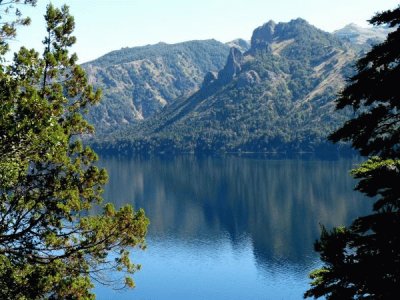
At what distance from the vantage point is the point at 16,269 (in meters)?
20.0

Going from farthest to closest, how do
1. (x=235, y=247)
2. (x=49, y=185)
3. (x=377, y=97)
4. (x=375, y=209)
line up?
1. (x=235, y=247)
2. (x=49, y=185)
3. (x=375, y=209)
4. (x=377, y=97)

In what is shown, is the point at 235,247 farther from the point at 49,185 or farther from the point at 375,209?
the point at 375,209

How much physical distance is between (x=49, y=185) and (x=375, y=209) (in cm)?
1360

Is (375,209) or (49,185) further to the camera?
(49,185)

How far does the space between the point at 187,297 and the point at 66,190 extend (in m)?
78.2

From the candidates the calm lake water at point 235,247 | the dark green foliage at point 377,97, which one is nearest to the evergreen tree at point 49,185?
the dark green foliage at point 377,97

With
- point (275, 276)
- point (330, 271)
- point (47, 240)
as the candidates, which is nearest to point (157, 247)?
point (275, 276)

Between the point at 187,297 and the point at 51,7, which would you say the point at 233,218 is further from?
the point at 51,7

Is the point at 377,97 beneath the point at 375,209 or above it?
above

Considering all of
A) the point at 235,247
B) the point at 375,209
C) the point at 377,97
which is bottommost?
the point at 235,247

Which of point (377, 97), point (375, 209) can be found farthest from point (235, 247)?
point (377, 97)

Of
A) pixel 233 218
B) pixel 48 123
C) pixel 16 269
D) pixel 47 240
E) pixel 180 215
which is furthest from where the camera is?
pixel 180 215

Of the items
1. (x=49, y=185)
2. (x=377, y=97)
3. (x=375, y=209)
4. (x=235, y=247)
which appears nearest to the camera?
(x=377, y=97)

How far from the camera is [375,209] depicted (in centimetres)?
1470
